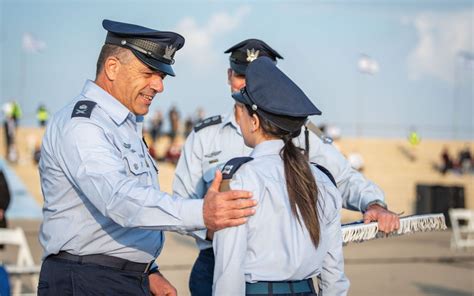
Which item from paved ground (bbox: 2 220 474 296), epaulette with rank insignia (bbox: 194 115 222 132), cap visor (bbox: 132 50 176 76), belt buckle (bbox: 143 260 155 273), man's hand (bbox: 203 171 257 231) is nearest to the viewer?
man's hand (bbox: 203 171 257 231)

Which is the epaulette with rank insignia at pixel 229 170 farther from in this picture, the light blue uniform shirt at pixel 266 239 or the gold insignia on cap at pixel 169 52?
the gold insignia on cap at pixel 169 52

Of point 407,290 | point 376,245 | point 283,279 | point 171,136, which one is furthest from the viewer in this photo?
point 171,136

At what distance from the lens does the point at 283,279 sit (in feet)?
13.0

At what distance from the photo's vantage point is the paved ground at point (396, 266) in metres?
12.2

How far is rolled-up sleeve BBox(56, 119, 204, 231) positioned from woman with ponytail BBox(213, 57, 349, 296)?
179mm

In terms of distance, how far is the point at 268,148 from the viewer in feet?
13.2

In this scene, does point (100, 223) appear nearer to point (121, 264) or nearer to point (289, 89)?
point (121, 264)

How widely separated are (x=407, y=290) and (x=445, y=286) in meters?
0.84

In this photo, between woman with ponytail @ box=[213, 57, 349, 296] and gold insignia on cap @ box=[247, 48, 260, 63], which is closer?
woman with ponytail @ box=[213, 57, 349, 296]

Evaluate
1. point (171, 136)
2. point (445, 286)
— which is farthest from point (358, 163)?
point (445, 286)

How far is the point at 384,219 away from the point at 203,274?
1.18m

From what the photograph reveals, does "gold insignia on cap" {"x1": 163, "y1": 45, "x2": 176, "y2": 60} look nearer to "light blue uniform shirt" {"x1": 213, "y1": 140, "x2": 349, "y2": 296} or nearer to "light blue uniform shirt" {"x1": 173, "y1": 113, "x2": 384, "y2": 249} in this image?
"light blue uniform shirt" {"x1": 213, "y1": 140, "x2": 349, "y2": 296}

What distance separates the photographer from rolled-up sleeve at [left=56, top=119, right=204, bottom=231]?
12.4ft

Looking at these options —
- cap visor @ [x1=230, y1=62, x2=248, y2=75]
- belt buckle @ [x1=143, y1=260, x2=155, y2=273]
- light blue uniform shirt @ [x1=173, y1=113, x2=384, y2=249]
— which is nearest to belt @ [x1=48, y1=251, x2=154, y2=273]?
belt buckle @ [x1=143, y1=260, x2=155, y2=273]
